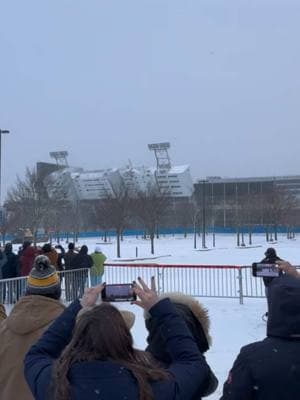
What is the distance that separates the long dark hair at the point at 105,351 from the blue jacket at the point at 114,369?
0.03 metres

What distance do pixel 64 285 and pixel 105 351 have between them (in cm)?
1375

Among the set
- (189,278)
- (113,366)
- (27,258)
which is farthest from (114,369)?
(189,278)

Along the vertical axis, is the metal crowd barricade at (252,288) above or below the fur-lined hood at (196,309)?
below

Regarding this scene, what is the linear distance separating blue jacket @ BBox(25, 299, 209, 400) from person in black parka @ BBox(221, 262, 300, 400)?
18cm

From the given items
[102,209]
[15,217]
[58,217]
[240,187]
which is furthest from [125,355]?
[240,187]

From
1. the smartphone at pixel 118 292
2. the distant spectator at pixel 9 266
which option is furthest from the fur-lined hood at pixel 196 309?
the distant spectator at pixel 9 266

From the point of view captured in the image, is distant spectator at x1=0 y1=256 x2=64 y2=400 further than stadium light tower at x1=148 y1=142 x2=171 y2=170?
No

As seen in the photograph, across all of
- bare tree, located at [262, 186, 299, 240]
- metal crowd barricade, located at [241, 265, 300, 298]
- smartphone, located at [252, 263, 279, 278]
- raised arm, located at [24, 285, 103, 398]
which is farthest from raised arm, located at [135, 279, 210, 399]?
bare tree, located at [262, 186, 299, 240]

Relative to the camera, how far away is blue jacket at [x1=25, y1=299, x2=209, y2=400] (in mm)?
2406

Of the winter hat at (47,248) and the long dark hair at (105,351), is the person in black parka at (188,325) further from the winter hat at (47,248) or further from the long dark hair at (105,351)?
the winter hat at (47,248)

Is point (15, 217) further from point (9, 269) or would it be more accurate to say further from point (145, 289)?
point (145, 289)

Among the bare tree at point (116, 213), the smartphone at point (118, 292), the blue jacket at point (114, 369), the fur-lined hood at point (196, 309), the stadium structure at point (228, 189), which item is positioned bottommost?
the blue jacket at point (114, 369)

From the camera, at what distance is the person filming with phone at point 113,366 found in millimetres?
2418

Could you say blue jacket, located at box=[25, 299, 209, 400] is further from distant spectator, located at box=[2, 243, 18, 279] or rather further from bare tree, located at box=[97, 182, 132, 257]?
bare tree, located at box=[97, 182, 132, 257]
